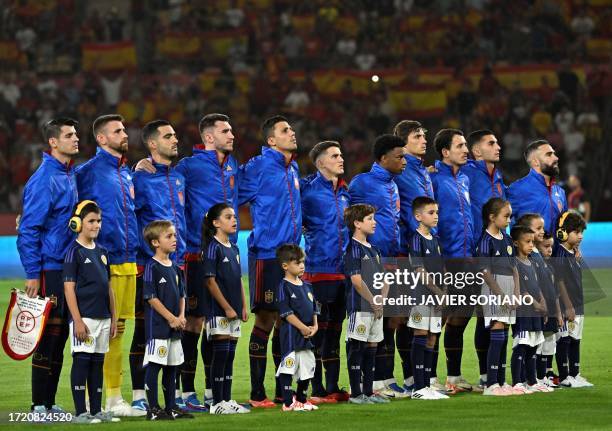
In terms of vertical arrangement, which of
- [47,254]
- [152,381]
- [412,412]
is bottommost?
[412,412]

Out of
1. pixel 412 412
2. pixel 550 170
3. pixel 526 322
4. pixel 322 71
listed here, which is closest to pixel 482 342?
pixel 526 322

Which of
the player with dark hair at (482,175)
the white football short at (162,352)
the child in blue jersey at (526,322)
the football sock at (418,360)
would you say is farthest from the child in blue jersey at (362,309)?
the white football short at (162,352)

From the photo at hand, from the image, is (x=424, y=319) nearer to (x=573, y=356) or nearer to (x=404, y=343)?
(x=404, y=343)

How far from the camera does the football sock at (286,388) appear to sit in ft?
31.0

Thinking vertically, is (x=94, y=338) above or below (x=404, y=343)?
above

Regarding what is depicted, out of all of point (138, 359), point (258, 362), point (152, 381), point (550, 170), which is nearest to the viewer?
point (152, 381)

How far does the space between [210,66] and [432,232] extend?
21773 mm

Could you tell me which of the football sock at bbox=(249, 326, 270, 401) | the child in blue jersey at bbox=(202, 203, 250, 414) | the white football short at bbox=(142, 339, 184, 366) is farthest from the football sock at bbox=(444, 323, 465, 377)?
the white football short at bbox=(142, 339, 184, 366)

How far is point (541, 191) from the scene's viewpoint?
37.2 ft

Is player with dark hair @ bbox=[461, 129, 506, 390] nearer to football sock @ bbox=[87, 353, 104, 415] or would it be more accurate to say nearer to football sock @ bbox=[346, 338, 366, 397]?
football sock @ bbox=[346, 338, 366, 397]

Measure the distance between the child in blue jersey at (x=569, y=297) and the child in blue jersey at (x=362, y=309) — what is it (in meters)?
1.88

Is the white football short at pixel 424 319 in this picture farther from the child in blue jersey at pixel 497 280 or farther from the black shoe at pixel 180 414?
the black shoe at pixel 180 414

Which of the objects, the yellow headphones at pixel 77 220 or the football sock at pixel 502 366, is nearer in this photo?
the yellow headphones at pixel 77 220

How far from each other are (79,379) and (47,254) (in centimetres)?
96
